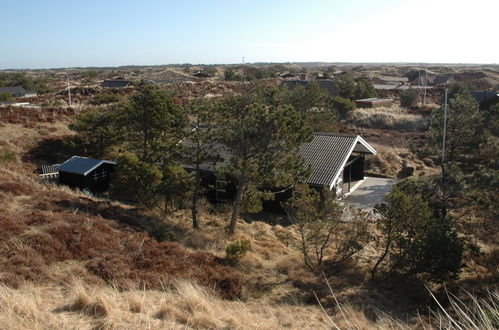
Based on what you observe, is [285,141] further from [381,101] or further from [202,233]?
[381,101]

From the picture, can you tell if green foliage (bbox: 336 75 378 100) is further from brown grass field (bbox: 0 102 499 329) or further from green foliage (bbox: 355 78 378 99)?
brown grass field (bbox: 0 102 499 329)

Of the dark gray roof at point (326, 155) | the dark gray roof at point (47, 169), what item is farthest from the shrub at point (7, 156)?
the dark gray roof at point (326, 155)

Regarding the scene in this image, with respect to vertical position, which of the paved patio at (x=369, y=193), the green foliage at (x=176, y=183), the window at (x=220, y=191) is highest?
the green foliage at (x=176, y=183)

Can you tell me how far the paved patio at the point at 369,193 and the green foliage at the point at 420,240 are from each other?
8.81 metres

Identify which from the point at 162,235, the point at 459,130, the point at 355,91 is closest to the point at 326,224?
the point at 162,235

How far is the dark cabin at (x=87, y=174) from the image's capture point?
71.9 feet

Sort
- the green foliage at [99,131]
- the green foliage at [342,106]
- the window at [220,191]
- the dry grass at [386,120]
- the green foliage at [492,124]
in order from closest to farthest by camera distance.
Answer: the window at [220,191], the green foliage at [99,131], the green foliage at [492,124], the dry grass at [386,120], the green foliage at [342,106]

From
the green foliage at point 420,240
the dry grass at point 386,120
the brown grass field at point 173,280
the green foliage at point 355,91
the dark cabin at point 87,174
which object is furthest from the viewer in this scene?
the green foliage at point 355,91

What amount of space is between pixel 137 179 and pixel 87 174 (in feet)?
25.5

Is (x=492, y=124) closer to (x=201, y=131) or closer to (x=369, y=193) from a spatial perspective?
(x=369, y=193)

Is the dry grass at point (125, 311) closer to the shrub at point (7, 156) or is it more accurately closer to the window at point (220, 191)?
the window at point (220, 191)

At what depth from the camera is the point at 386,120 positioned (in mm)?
46781

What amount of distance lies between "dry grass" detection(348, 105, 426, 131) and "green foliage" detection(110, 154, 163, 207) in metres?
34.7

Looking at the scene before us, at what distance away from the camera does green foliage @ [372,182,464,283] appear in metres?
11.0
